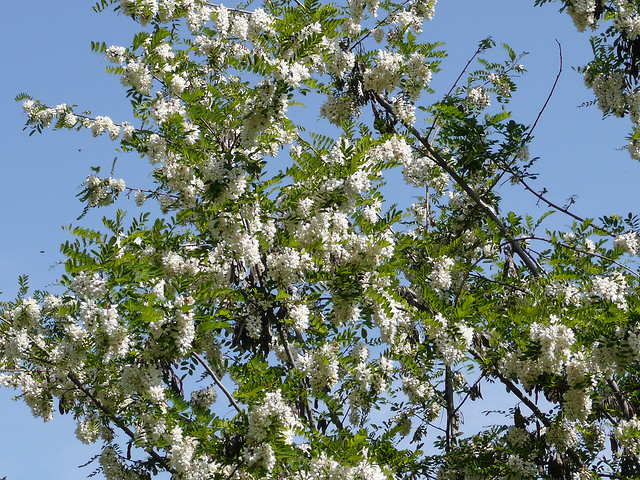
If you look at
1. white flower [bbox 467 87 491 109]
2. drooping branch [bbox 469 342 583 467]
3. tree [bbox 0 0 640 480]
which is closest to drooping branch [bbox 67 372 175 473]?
tree [bbox 0 0 640 480]

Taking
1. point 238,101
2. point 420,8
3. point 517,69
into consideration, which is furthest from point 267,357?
point 517,69

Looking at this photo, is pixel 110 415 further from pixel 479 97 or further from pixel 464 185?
pixel 479 97

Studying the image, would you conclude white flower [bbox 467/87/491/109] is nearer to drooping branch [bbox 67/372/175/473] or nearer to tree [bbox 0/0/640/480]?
tree [bbox 0/0/640/480]

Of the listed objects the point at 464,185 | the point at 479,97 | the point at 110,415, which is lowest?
the point at 110,415

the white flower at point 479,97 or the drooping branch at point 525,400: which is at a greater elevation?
the white flower at point 479,97

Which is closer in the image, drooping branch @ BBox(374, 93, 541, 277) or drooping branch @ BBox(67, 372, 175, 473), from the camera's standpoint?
drooping branch @ BBox(67, 372, 175, 473)

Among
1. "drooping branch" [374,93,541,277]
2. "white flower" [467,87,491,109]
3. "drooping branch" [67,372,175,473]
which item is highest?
"white flower" [467,87,491,109]

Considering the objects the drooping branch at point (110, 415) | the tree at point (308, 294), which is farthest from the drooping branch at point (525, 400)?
the drooping branch at point (110, 415)

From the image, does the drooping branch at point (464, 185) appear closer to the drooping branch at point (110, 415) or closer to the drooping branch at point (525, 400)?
the drooping branch at point (525, 400)

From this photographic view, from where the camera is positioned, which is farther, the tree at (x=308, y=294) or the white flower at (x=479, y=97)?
the white flower at (x=479, y=97)

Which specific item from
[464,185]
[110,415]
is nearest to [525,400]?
[464,185]

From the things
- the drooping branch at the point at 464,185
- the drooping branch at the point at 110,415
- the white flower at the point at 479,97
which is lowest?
the drooping branch at the point at 110,415

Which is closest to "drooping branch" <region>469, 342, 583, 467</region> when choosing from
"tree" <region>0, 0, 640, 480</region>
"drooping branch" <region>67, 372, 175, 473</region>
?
"tree" <region>0, 0, 640, 480</region>

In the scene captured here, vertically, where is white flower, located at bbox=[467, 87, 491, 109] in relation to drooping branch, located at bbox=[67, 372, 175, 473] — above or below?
above
